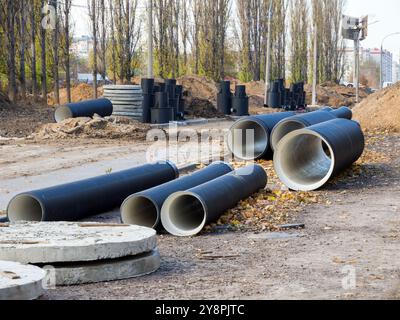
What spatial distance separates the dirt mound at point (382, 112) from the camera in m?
23.9

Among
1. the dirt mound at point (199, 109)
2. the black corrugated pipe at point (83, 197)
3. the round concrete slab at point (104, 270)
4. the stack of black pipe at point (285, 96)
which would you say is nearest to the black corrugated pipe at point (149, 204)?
the black corrugated pipe at point (83, 197)

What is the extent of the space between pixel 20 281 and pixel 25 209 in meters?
4.24

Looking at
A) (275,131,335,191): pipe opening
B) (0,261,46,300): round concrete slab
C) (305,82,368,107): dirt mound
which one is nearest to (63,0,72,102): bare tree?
(305,82,368,107): dirt mound

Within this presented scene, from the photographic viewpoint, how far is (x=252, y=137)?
60.5 ft

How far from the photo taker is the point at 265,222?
35.4ft

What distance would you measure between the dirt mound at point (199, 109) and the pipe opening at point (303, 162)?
1883cm

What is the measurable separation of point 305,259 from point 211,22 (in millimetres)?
46963

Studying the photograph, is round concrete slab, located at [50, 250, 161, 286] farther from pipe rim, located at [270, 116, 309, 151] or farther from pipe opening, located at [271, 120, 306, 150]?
pipe opening, located at [271, 120, 306, 150]

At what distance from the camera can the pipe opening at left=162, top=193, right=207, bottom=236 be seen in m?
10.1

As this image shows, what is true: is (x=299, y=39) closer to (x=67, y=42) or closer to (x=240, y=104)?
(x=240, y=104)

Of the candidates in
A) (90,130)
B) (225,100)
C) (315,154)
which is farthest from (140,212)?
(225,100)

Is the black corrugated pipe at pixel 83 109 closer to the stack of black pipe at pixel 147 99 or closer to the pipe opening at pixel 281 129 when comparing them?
the stack of black pipe at pixel 147 99
